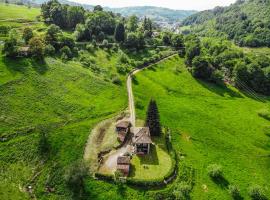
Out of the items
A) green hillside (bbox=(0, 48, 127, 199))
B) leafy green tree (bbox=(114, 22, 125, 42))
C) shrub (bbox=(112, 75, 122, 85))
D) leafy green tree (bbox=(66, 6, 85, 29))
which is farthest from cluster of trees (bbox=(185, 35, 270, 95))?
leafy green tree (bbox=(66, 6, 85, 29))

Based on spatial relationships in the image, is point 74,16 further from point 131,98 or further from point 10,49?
point 131,98

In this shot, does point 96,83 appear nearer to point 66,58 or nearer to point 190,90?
point 66,58

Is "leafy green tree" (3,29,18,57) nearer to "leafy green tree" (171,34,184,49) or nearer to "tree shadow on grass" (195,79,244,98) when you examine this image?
"tree shadow on grass" (195,79,244,98)

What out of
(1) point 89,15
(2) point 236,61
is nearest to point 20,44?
(1) point 89,15

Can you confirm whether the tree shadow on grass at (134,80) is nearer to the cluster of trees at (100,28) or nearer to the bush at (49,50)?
the cluster of trees at (100,28)

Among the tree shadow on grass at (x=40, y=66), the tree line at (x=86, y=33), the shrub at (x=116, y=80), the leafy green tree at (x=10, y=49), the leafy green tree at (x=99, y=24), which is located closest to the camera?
the tree shadow on grass at (x=40, y=66)

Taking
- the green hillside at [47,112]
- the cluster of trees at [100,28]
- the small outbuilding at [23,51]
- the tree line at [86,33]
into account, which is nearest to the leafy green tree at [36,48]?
the small outbuilding at [23,51]
